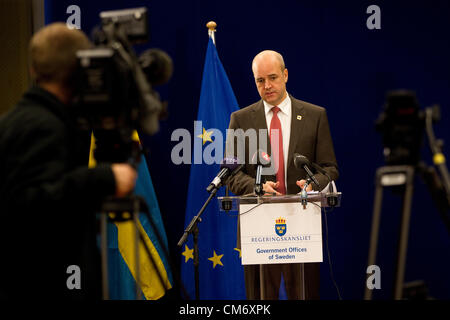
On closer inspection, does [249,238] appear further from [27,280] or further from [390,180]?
[27,280]

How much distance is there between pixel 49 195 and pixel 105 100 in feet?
1.30

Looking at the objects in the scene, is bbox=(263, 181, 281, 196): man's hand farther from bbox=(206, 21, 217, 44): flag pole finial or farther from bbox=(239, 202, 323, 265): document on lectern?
bbox=(206, 21, 217, 44): flag pole finial

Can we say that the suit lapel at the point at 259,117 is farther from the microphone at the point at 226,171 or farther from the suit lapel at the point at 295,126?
the microphone at the point at 226,171

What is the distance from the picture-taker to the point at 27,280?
1.70 meters

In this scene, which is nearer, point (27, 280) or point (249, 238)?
point (27, 280)

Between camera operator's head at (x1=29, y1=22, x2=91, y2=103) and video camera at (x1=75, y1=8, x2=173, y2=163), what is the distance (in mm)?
84

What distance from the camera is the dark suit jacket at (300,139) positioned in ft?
11.4

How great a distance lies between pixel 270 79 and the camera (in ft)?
12.0

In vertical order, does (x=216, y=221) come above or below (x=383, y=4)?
below

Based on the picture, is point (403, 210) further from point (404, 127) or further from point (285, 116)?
point (285, 116)

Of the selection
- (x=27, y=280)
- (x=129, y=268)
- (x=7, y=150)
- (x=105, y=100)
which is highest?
(x=105, y=100)

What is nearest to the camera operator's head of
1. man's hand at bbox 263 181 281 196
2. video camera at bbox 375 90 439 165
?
video camera at bbox 375 90 439 165
